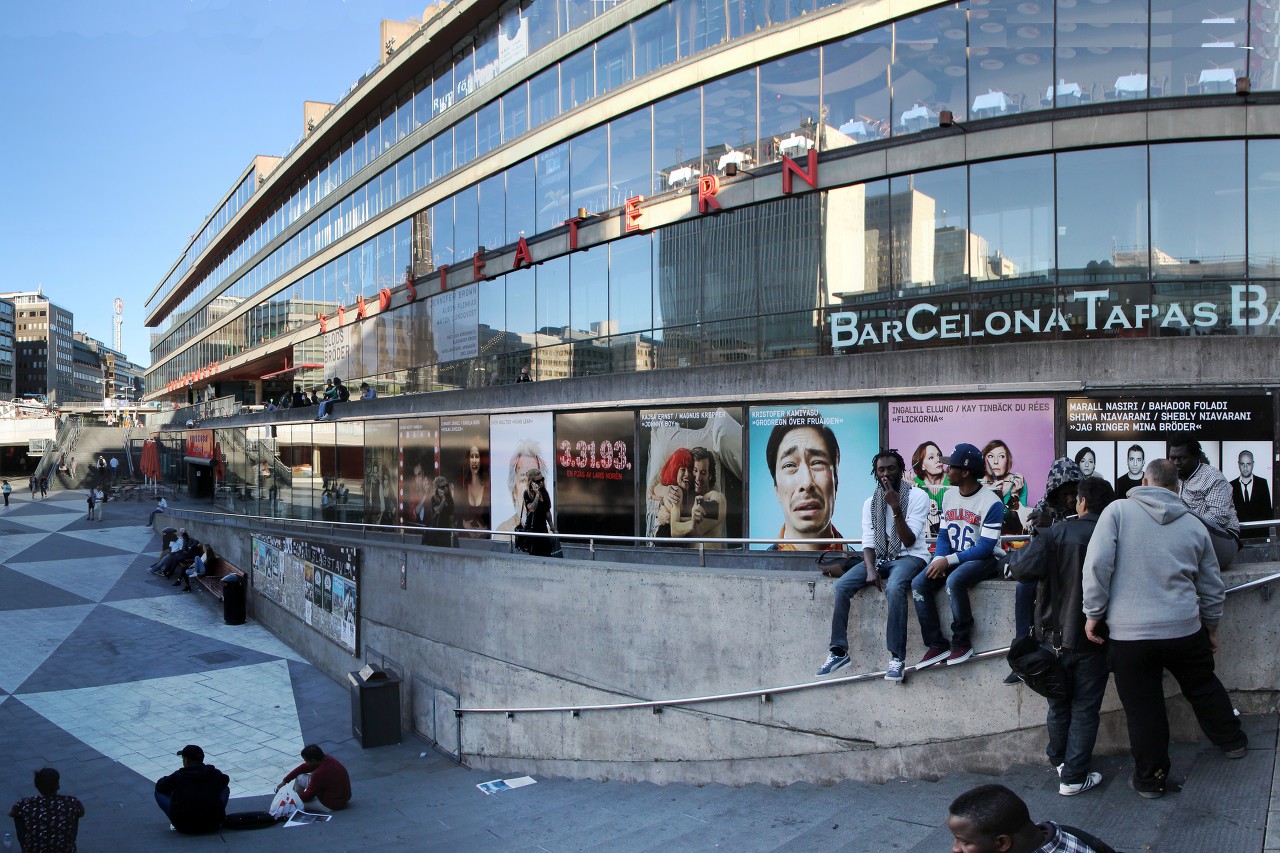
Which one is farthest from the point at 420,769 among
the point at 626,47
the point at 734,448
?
the point at 626,47

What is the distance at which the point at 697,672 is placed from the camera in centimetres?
897

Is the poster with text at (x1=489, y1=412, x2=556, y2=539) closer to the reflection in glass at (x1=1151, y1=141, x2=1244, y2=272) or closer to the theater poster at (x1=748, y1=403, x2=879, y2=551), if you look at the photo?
the theater poster at (x1=748, y1=403, x2=879, y2=551)

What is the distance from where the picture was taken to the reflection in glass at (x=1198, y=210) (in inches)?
448

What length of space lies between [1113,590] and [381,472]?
22801 millimetres

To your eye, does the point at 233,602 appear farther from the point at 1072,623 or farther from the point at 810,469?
the point at 1072,623

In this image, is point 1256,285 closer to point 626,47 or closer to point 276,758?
point 626,47

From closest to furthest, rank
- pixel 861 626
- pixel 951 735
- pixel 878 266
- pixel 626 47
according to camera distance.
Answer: pixel 951 735, pixel 861 626, pixel 878 266, pixel 626 47

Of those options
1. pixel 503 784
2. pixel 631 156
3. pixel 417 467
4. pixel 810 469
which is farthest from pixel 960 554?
pixel 417 467

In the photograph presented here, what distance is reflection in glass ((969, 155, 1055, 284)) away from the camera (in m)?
12.3

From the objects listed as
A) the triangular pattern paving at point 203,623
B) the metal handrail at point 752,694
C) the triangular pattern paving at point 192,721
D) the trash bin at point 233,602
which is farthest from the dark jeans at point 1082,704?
the trash bin at point 233,602

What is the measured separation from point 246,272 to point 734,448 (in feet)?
128

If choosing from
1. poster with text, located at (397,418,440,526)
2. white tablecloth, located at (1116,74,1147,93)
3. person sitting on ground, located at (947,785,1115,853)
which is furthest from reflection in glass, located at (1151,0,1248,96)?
poster with text, located at (397,418,440,526)

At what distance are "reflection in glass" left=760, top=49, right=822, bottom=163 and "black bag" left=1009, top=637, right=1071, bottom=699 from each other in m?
11.0

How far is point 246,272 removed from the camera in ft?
149
